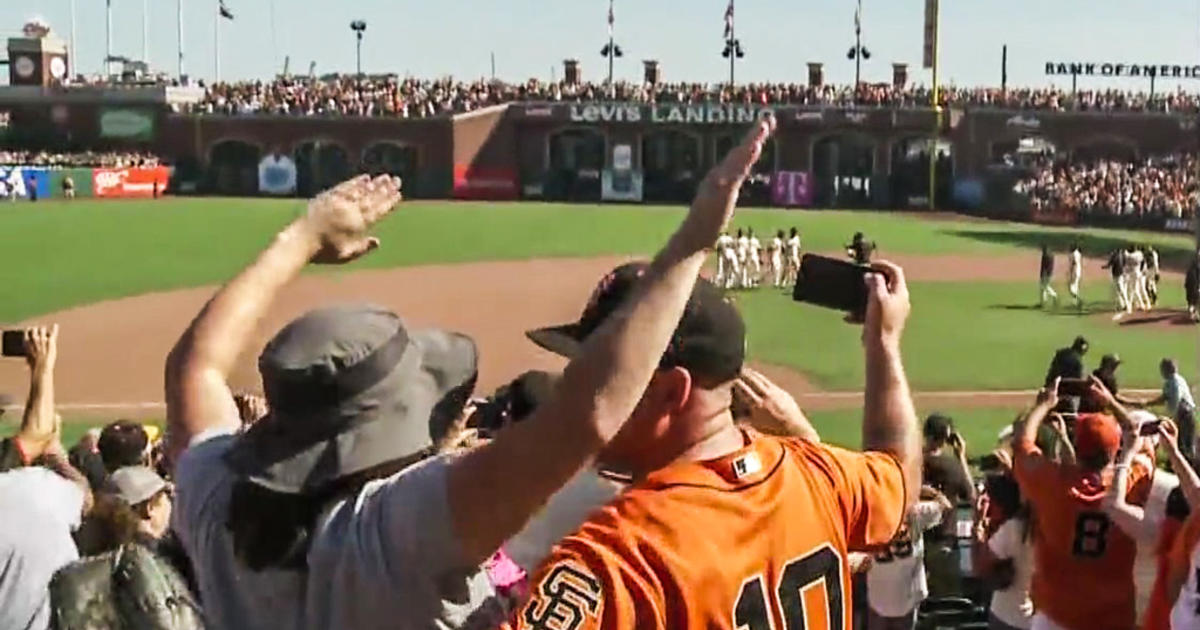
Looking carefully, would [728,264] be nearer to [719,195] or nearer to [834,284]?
[834,284]

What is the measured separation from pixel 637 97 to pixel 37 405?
60.3 metres

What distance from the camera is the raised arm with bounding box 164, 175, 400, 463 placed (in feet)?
11.0

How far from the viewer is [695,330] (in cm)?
306

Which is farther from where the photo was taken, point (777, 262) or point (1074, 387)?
point (777, 262)

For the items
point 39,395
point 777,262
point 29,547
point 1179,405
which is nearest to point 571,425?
point 29,547

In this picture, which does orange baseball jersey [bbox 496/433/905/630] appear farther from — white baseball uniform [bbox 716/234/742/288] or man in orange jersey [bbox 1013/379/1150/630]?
white baseball uniform [bbox 716/234/742/288]

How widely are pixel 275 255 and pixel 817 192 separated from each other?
5829cm

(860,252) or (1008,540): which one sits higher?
(860,252)

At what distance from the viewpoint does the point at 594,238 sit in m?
43.9

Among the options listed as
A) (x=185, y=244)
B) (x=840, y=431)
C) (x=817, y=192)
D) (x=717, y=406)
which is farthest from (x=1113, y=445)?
(x=817, y=192)

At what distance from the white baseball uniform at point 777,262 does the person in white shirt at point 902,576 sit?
26050mm

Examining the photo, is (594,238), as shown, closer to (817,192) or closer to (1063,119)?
(817,192)

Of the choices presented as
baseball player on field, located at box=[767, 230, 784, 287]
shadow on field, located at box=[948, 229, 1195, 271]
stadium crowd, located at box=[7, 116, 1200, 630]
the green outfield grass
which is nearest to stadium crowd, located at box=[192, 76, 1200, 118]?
the green outfield grass

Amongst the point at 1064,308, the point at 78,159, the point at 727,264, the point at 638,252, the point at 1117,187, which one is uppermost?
the point at 78,159
